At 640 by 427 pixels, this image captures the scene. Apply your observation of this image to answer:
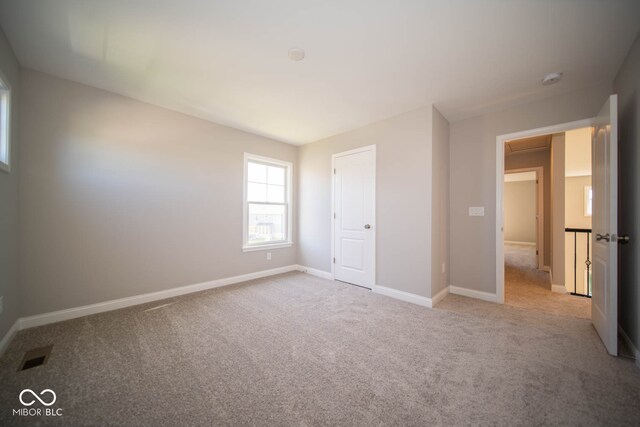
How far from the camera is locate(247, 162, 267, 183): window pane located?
4262 mm

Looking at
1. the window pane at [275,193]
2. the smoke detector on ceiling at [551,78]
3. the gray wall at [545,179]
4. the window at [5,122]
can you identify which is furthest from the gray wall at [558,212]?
the window at [5,122]

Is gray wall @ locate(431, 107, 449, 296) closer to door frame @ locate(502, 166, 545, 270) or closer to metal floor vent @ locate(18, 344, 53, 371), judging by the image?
door frame @ locate(502, 166, 545, 270)

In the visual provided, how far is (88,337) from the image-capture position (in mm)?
2215

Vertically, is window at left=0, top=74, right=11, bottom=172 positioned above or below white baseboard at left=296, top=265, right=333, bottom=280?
above

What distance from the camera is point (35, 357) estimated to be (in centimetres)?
189

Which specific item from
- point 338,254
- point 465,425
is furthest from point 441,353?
point 338,254

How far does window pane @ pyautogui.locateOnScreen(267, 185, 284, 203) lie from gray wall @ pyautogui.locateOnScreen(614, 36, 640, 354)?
14.4 ft

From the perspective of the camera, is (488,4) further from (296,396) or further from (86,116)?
(86,116)

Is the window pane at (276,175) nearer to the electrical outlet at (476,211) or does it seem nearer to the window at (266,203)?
the window at (266,203)

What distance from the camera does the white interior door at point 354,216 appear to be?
12.2 ft

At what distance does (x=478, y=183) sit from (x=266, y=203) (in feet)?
11.3

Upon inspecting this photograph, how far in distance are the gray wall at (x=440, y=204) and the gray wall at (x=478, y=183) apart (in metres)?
0.13

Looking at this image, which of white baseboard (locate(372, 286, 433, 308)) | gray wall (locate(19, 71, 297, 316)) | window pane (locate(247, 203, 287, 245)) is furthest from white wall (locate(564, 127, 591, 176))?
gray wall (locate(19, 71, 297, 316))

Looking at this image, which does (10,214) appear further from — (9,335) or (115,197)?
(9,335)
